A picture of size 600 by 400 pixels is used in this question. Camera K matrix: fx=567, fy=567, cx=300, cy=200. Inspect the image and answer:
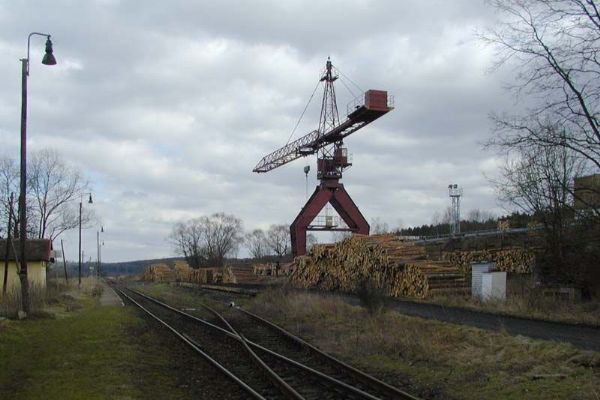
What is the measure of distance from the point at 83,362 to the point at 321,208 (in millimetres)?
37411

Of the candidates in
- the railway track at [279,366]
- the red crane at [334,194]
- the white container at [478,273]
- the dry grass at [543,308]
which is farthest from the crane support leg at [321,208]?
the railway track at [279,366]

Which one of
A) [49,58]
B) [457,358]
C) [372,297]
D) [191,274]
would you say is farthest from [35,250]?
[191,274]

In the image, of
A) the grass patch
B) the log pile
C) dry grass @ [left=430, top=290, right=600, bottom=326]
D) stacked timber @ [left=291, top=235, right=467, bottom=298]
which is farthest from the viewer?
the log pile

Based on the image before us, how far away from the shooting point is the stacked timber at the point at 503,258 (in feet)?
94.7

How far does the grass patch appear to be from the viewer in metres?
9.64

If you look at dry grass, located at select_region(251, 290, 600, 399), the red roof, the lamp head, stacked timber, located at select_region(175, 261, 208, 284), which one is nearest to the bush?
dry grass, located at select_region(251, 290, 600, 399)

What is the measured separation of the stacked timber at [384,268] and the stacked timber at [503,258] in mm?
2228

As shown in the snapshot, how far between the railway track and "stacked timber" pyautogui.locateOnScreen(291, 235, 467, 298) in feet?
18.9

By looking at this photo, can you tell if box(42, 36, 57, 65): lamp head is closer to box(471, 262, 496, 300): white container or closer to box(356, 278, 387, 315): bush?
box(356, 278, 387, 315): bush

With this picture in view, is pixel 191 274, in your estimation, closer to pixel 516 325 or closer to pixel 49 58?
pixel 49 58

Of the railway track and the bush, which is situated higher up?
the bush

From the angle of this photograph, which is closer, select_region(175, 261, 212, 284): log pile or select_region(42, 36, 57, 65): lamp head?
select_region(42, 36, 57, 65): lamp head

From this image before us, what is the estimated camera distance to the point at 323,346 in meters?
14.5

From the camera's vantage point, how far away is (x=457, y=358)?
38.0 ft
